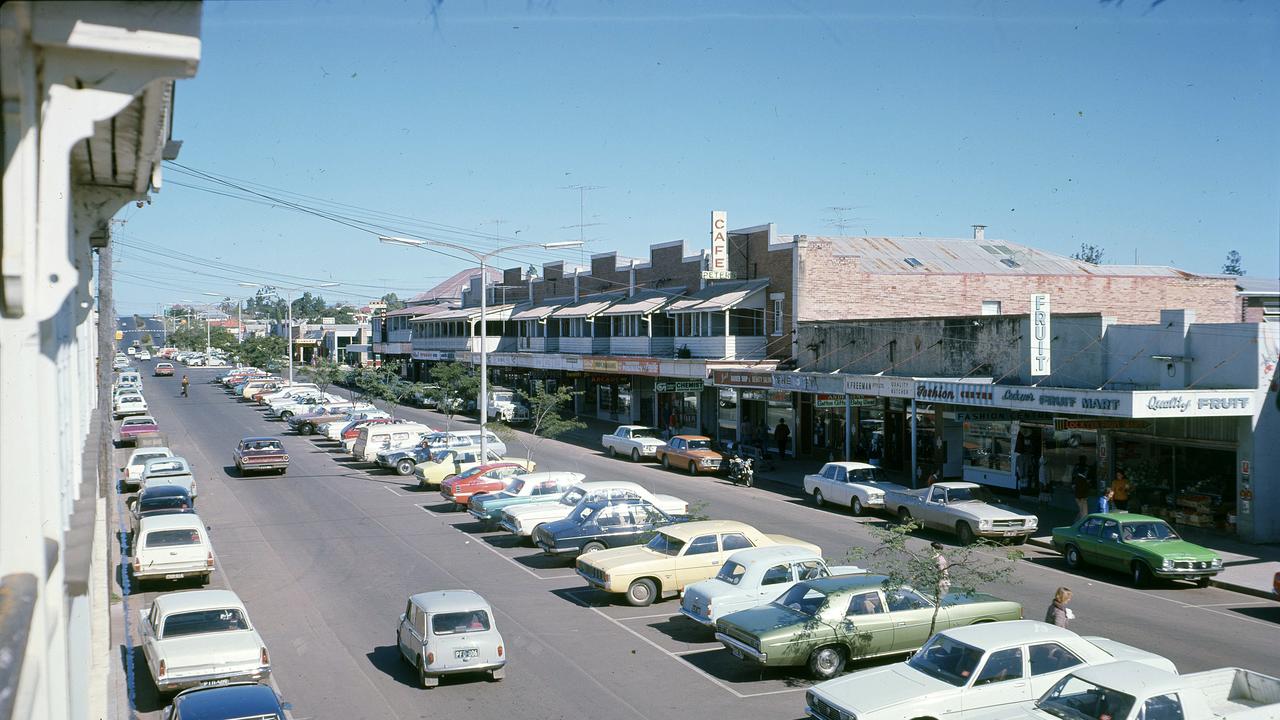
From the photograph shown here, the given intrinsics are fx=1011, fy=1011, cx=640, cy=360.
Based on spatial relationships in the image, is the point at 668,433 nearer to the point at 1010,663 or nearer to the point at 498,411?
the point at 498,411

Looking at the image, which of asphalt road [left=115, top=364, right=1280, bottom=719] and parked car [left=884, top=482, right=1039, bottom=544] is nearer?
asphalt road [left=115, top=364, right=1280, bottom=719]

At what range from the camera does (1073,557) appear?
22.3 m

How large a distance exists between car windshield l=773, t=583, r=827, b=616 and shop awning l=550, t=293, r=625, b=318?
128ft

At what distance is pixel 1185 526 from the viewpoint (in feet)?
87.1

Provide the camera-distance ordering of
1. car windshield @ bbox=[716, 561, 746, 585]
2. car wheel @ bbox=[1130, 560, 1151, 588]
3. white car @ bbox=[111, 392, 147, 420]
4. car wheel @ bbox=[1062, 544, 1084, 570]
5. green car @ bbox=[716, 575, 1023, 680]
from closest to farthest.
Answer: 1. green car @ bbox=[716, 575, 1023, 680]
2. car windshield @ bbox=[716, 561, 746, 585]
3. car wheel @ bbox=[1130, 560, 1151, 588]
4. car wheel @ bbox=[1062, 544, 1084, 570]
5. white car @ bbox=[111, 392, 147, 420]

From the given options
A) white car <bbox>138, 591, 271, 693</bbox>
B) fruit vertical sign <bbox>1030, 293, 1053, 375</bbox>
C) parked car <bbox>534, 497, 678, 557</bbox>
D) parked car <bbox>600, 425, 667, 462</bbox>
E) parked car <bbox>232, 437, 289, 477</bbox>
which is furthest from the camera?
parked car <bbox>600, 425, 667, 462</bbox>

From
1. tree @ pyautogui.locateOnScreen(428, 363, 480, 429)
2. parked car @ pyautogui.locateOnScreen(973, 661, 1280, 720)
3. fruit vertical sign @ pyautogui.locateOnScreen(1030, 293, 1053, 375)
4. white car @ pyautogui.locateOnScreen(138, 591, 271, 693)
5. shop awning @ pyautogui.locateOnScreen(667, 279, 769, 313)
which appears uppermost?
shop awning @ pyautogui.locateOnScreen(667, 279, 769, 313)

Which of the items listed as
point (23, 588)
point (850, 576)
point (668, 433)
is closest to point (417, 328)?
point (668, 433)

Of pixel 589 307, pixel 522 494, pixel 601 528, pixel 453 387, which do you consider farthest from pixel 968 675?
pixel 589 307

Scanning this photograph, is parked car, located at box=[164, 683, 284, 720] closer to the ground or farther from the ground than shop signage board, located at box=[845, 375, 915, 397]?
closer to the ground

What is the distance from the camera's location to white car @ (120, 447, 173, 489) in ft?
106

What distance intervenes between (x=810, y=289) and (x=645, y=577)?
2453 centimetres

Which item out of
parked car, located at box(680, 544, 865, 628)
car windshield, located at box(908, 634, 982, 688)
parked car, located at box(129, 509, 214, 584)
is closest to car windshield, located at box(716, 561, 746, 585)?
parked car, located at box(680, 544, 865, 628)

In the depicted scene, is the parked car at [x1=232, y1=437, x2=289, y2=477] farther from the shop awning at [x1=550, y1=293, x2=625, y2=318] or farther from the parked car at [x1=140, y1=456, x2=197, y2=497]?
the shop awning at [x1=550, y1=293, x2=625, y2=318]
